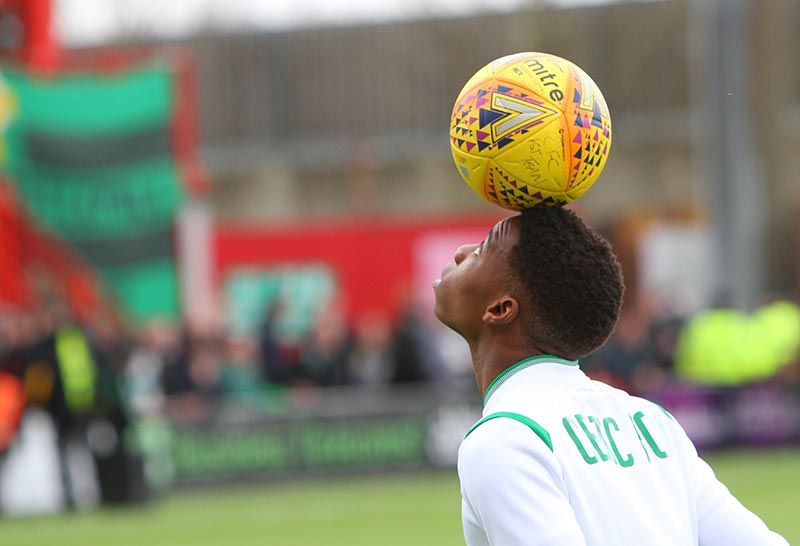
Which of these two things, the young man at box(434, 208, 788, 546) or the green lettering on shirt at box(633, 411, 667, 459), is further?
the green lettering on shirt at box(633, 411, 667, 459)

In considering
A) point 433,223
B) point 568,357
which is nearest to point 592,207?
point 433,223

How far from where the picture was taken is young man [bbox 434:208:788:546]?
295cm

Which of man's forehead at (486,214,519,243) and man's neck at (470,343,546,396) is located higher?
man's forehead at (486,214,519,243)

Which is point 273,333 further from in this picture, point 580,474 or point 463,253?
point 580,474

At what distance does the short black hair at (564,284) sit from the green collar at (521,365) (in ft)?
0.05

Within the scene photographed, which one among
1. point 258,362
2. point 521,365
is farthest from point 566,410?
point 258,362

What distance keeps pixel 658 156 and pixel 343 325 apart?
1425 centimetres

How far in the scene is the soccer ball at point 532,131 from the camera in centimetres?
336

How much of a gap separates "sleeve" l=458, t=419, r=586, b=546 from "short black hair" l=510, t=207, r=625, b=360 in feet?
1.04

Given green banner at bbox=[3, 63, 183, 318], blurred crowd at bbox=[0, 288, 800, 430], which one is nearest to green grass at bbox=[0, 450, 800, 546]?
blurred crowd at bbox=[0, 288, 800, 430]

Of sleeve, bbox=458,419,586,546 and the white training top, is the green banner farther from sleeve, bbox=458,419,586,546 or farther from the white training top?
sleeve, bbox=458,419,586,546

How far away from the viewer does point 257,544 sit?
1227 centimetres

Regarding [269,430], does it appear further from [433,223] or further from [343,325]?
[433,223]

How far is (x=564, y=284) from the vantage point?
319 cm
